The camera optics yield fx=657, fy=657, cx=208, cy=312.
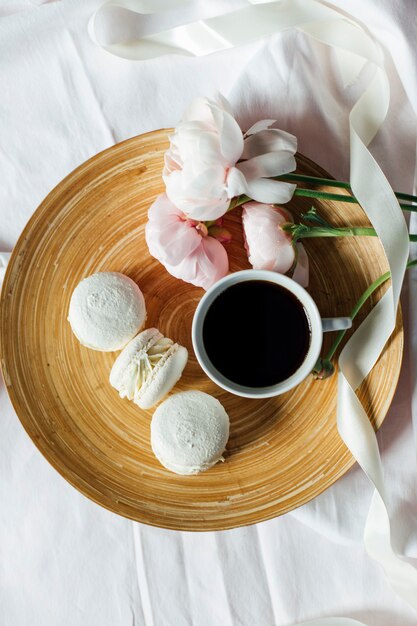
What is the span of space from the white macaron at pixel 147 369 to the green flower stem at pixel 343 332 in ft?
0.42

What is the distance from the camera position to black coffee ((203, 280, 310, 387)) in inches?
22.9

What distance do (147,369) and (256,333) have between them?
10 centimetres

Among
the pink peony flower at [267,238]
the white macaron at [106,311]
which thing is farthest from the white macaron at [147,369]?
the pink peony flower at [267,238]

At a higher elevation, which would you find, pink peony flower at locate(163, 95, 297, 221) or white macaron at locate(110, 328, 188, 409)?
pink peony flower at locate(163, 95, 297, 221)

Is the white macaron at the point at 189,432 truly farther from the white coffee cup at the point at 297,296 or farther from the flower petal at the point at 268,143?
the flower petal at the point at 268,143

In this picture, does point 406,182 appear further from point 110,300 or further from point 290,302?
point 110,300

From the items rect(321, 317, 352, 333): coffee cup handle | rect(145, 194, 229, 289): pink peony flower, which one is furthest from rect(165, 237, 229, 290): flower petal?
rect(321, 317, 352, 333): coffee cup handle

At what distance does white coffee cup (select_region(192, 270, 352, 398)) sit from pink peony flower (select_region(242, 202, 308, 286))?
0.01m

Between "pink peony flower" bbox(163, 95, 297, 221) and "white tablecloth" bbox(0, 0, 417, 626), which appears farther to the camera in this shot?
"white tablecloth" bbox(0, 0, 417, 626)

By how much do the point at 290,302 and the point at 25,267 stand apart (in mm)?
253

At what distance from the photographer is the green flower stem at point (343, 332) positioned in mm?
593

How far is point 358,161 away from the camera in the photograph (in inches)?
23.4

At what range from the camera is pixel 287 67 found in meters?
0.66

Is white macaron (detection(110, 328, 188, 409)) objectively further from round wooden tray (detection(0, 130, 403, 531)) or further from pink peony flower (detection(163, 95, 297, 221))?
pink peony flower (detection(163, 95, 297, 221))
